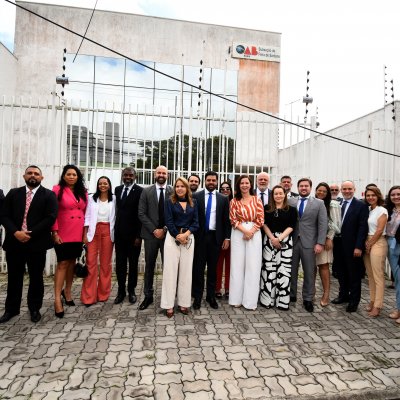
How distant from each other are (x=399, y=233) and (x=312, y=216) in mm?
987

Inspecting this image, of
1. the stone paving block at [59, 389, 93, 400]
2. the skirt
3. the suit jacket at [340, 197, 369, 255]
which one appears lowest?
the stone paving block at [59, 389, 93, 400]

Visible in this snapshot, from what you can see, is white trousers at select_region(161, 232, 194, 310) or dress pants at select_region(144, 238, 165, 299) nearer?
white trousers at select_region(161, 232, 194, 310)

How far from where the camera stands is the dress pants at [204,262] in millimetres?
4340

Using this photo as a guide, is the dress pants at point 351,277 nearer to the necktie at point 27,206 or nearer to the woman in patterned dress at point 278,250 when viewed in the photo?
the woman in patterned dress at point 278,250

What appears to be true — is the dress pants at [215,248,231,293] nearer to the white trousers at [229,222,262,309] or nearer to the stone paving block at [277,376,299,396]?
the white trousers at [229,222,262,309]

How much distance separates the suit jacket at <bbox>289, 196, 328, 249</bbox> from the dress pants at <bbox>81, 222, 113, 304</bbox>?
251 cm

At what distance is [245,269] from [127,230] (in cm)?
161

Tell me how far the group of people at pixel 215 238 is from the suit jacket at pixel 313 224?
1 cm

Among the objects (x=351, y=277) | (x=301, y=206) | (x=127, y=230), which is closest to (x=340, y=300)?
(x=351, y=277)

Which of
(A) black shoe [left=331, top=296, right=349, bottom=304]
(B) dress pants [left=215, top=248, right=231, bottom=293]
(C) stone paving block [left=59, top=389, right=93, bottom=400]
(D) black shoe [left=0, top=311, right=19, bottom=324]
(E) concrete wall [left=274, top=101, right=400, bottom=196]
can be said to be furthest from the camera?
(E) concrete wall [left=274, top=101, right=400, bottom=196]

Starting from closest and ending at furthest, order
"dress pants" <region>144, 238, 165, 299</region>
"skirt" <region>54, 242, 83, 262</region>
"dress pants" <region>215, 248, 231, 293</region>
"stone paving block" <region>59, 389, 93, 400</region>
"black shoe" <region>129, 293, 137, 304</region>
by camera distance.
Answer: "stone paving block" <region>59, 389, 93, 400</region> → "skirt" <region>54, 242, 83, 262</region> → "dress pants" <region>144, 238, 165, 299</region> → "black shoe" <region>129, 293, 137, 304</region> → "dress pants" <region>215, 248, 231, 293</region>

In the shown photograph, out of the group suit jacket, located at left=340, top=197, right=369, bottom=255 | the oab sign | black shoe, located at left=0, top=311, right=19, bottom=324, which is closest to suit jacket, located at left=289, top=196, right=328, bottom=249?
suit jacket, located at left=340, top=197, right=369, bottom=255

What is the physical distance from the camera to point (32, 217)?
3.78 meters

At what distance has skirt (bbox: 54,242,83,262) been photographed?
13.1ft
